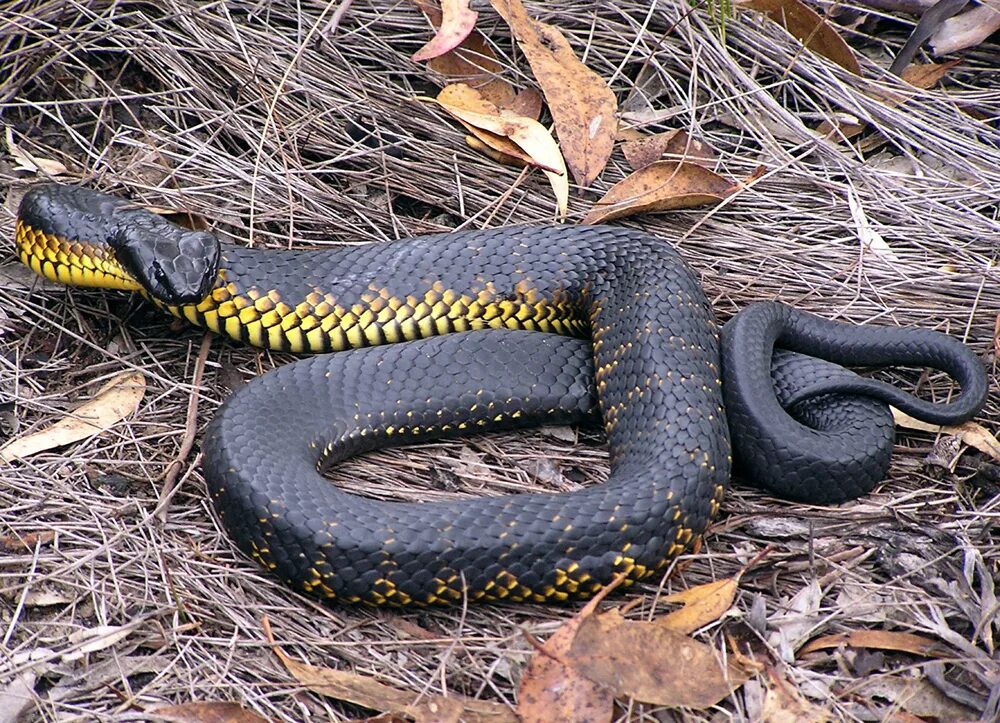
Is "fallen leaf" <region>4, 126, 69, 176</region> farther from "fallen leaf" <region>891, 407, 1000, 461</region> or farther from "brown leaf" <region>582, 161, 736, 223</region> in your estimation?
"fallen leaf" <region>891, 407, 1000, 461</region>

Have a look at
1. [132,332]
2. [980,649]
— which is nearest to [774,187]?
[980,649]

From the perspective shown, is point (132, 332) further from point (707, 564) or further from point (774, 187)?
point (774, 187)

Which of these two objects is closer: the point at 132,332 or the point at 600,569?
the point at 600,569

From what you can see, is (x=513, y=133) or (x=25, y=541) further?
(x=513, y=133)

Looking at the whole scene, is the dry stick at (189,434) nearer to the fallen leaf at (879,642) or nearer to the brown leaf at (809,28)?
the fallen leaf at (879,642)

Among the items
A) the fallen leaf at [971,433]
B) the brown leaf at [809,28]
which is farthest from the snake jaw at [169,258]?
the brown leaf at [809,28]

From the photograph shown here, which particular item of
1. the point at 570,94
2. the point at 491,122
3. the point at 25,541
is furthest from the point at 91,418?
the point at 570,94

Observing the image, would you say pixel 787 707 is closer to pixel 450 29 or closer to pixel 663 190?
pixel 663 190
